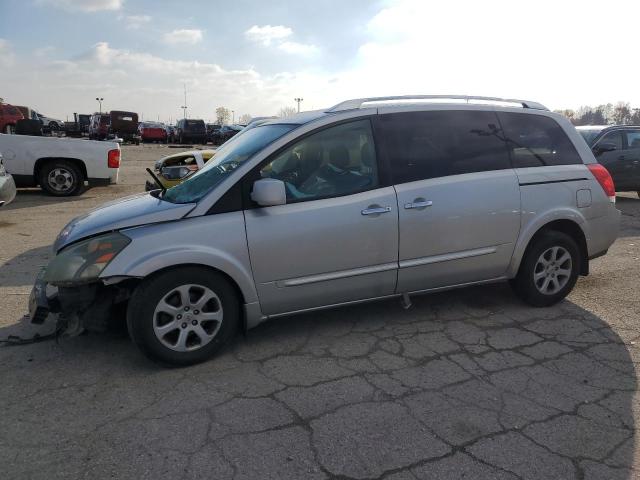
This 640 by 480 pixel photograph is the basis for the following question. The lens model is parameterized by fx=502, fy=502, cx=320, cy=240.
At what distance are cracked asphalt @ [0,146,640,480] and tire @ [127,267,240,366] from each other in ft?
0.48

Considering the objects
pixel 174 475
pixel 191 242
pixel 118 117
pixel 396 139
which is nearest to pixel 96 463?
pixel 174 475

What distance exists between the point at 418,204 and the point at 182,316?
1.94 meters

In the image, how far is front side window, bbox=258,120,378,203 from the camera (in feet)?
12.2

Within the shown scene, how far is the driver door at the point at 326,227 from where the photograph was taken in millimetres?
3596

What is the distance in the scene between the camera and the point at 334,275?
148 inches

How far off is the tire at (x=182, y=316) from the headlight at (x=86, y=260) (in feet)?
0.96

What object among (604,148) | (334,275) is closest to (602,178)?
(334,275)

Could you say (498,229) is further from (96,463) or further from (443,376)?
(96,463)

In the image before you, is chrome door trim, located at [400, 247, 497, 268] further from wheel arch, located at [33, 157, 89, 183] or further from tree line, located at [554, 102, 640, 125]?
tree line, located at [554, 102, 640, 125]

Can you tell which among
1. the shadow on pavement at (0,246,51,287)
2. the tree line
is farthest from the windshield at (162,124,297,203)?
the tree line

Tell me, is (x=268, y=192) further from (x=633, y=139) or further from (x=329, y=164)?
(x=633, y=139)

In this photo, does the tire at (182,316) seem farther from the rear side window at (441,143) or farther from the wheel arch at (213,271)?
the rear side window at (441,143)

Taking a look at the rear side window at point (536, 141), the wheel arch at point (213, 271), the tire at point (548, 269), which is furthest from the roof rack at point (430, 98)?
the wheel arch at point (213, 271)

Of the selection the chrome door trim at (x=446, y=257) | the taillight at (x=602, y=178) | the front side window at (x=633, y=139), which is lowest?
the chrome door trim at (x=446, y=257)
